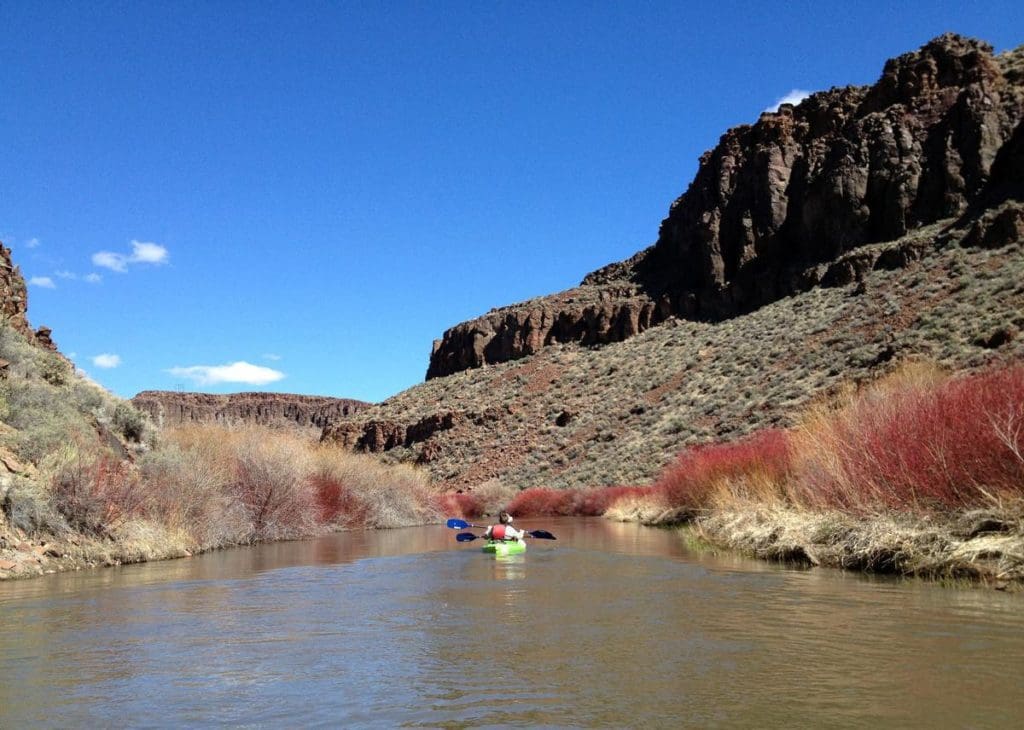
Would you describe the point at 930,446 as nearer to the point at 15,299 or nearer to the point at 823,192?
the point at 15,299

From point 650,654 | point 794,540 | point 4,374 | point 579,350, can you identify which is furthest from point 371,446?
point 650,654

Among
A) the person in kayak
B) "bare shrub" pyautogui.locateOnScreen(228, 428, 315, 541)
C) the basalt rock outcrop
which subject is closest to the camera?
the person in kayak

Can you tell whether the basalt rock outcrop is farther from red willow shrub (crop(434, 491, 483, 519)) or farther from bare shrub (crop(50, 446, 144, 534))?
bare shrub (crop(50, 446, 144, 534))

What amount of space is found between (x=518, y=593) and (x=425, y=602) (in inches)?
63.8

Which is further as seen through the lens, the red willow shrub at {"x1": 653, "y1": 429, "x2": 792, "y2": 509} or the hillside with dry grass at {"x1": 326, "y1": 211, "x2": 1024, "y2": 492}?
the hillside with dry grass at {"x1": 326, "y1": 211, "x2": 1024, "y2": 492}

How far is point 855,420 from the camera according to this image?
14.9m

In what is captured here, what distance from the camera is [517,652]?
8578mm

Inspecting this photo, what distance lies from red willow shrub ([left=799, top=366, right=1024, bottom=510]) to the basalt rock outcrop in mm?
41393

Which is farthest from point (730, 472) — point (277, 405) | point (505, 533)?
point (277, 405)

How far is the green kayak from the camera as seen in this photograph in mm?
19625

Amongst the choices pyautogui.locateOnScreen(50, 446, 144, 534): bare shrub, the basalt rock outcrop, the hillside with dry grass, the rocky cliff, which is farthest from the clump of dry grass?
the basalt rock outcrop

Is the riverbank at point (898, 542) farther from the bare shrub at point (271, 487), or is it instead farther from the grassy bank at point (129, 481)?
the bare shrub at point (271, 487)

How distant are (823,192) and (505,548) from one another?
2307 inches

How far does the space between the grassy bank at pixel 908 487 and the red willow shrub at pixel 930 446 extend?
0.06 ft
